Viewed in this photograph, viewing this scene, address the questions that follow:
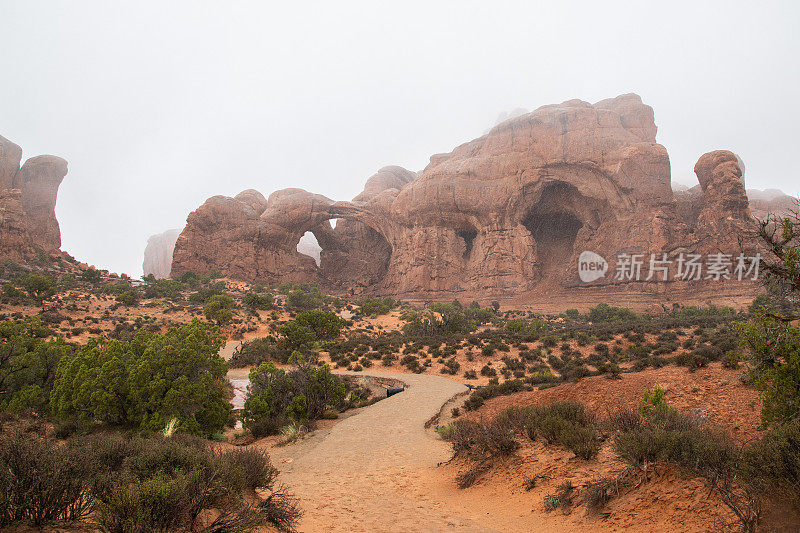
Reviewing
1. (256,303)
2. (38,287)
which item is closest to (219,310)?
(256,303)

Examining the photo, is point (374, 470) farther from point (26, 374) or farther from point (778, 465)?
point (26, 374)

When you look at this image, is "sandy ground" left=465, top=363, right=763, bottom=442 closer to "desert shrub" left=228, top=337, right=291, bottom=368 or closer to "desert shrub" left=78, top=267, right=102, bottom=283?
"desert shrub" left=228, top=337, right=291, bottom=368

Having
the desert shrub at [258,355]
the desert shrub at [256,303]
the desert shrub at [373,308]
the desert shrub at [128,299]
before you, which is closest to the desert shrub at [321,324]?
the desert shrub at [258,355]

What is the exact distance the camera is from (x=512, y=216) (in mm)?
44500

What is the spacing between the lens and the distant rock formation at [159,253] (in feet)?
341

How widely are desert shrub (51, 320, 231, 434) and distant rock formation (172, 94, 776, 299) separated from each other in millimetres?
37239

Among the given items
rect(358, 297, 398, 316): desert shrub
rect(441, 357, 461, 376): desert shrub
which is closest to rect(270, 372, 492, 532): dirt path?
rect(441, 357, 461, 376): desert shrub

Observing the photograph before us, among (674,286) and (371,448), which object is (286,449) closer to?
(371,448)

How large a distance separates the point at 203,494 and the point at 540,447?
4943mm

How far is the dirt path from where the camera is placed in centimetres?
483

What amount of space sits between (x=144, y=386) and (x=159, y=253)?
11881 centimetres

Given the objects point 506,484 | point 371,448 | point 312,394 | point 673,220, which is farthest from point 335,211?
point 506,484

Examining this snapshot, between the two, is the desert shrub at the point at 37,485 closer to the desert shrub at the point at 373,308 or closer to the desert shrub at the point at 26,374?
the desert shrub at the point at 26,374

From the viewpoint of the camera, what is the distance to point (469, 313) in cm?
3600
